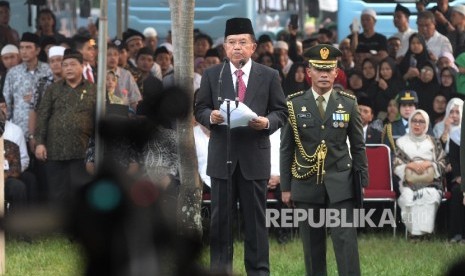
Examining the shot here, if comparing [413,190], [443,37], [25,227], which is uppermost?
[443,37]

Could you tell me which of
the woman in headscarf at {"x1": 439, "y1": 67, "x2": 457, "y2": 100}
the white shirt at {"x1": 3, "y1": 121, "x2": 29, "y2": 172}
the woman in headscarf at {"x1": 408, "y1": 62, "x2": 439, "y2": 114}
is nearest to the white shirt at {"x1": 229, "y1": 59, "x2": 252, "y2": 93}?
the white shirt at {"x1": 3, "y1": 121, "x2": 29, "y2": 172}

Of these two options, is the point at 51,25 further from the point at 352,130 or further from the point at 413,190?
the point at 352,130

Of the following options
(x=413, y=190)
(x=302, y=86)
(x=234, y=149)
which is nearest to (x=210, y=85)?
(x=234, y=149)

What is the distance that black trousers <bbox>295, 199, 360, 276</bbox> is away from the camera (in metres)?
7.43

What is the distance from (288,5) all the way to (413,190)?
27.7 ft

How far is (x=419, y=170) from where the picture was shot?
1059cm

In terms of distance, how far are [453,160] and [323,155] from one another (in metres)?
3.60

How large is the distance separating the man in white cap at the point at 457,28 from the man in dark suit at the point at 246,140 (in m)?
6.72

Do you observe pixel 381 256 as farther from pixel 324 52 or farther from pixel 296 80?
pixel 296 80

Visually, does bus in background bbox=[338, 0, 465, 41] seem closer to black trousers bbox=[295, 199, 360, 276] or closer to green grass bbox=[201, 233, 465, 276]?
green grass bbox=[201, 233, 465, 276]

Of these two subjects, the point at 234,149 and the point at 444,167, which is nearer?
the point at 234,149

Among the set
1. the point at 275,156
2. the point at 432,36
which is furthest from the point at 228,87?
the point at 432,36

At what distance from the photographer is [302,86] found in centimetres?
1270

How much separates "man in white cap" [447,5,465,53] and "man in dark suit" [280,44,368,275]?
6.59 m
